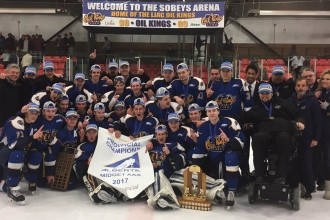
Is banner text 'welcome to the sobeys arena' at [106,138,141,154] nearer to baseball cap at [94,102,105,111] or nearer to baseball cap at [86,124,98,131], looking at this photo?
baseball cap at [86,124,98,131]

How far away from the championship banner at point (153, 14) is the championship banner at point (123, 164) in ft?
26.9

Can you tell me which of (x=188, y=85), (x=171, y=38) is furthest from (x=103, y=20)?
(x=188, y=85)

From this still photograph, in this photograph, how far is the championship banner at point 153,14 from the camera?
12039 millimetres

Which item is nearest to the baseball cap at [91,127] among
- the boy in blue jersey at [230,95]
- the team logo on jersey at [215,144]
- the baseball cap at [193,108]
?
the baseball cap at [193,108]

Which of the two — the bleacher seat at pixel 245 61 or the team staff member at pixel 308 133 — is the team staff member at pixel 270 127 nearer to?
the team staff member at pixel 308 133

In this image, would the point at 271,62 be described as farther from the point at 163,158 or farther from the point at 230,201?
the point at 230,201

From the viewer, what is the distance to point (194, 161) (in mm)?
4320

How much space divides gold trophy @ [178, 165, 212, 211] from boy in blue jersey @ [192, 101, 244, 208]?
0.28m

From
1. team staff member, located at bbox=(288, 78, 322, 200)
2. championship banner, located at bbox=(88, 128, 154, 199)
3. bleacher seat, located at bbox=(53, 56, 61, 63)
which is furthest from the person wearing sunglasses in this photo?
bleacher seat, located at bbox=(53, 56, 61, 63)

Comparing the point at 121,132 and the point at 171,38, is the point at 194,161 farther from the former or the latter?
the point at 171,38

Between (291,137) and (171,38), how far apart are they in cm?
1384

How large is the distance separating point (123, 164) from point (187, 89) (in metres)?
1.36

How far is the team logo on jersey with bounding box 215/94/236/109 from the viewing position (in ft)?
15.2

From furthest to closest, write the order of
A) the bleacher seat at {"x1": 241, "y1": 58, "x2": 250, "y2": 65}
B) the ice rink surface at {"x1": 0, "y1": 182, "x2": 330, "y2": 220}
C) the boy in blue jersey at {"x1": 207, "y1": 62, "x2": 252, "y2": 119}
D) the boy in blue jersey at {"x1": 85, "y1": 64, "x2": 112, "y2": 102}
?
1. the bleacher seat at {"x1": 241, "y1": 58, "x2": 250, "y2": 65}
2. the boy in blue jersey at {"x1": 85, "y1": 64, "x2": 112, "y2": 102}
3. the boy in blue jersey at {"x1": 207, "y1": 62, "x2": 252, "y2": 119}
4. the ice rink surface at {"x1": 0, "y1": 182, "x2": 330, "y2": 220}
